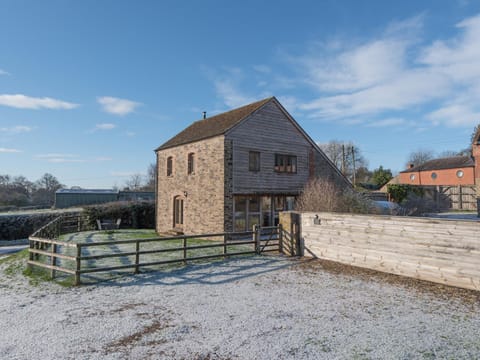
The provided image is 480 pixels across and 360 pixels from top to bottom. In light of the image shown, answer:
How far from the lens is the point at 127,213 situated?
92.7 feet

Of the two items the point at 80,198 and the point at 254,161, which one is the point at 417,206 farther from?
the point at 80,198

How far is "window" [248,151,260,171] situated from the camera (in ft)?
59.4

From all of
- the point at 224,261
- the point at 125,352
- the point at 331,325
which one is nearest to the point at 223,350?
the point at 125,352

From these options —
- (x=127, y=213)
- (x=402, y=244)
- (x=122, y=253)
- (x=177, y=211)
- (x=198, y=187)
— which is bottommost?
(x=122, y=253)

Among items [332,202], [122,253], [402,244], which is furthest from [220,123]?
[402,244]

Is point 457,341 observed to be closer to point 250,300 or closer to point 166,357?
point 250,300

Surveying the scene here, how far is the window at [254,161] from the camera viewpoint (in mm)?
18094

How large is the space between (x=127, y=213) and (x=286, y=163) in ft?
52.3

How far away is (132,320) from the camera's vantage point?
6102mm

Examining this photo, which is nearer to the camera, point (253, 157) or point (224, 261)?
point (224, 261)

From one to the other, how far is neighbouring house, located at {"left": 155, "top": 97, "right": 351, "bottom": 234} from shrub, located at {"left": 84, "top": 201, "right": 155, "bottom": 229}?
25.8 ft

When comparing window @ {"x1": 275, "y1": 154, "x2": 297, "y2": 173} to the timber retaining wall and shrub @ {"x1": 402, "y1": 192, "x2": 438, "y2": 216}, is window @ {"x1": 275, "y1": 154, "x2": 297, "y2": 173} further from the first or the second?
shrub @ {"x1": 402, "y1": 192, "x2": 438, "y2": 216}

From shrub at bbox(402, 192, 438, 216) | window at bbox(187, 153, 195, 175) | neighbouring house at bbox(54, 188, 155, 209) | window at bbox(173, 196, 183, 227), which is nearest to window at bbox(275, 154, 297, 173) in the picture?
window at bbox(187, 153, 195, 175)

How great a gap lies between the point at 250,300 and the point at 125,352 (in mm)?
3059
